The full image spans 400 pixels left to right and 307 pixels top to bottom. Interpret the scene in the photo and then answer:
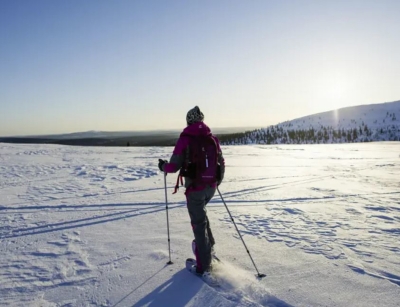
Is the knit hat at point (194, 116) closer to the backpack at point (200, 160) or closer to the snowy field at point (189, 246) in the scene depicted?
the backpack at point (200, 160)

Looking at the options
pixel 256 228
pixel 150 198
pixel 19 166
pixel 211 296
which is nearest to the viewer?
pixel 211 296

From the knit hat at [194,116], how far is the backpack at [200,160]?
9.9 inches

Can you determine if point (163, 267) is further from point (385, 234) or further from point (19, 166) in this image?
point (19, 166)

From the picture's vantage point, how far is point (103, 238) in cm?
478

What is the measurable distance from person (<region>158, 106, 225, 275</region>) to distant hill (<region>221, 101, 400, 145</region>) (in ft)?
125

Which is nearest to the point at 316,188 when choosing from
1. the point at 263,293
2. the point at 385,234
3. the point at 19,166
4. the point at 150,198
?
the point at 385,234

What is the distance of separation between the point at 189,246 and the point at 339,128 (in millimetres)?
44347

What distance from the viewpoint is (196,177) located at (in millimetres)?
3457

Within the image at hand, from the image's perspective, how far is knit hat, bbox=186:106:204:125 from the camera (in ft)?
11.8

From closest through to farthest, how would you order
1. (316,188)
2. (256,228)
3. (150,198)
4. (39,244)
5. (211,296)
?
1. (211,296)
2. (39,244)
3. (256,228)
4. (150,198)
5. (316,188)

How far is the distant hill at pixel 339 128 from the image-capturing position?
1517 inches

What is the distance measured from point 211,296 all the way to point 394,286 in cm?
211

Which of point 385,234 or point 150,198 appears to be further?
point 150,198

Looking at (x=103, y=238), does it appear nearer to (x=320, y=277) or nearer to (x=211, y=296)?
(x=211, y=296)
